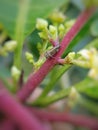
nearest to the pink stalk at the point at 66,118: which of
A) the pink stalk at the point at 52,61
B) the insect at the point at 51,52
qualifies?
the pink stalk at the point at 52,61

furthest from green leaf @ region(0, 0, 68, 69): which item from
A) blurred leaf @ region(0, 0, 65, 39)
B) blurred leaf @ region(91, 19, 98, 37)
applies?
blurred leaf @ region(91, 19, 98, 37)

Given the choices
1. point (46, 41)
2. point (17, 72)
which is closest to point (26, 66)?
point (17, 72)

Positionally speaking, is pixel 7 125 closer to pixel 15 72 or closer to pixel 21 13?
pixel 15 72

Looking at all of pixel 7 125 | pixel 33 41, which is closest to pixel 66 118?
pixel 7 125

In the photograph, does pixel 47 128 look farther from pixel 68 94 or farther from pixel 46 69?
pixel 46 69

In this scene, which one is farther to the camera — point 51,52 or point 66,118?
point 66,118

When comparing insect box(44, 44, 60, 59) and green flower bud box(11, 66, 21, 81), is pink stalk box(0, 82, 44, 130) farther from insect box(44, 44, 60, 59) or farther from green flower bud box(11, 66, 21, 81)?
insect box(44, 44, 60, 59)

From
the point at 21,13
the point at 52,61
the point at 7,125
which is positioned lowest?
the point at 52,61

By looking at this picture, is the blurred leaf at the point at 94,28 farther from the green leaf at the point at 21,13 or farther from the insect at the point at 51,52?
the insect at the point at 51,52
